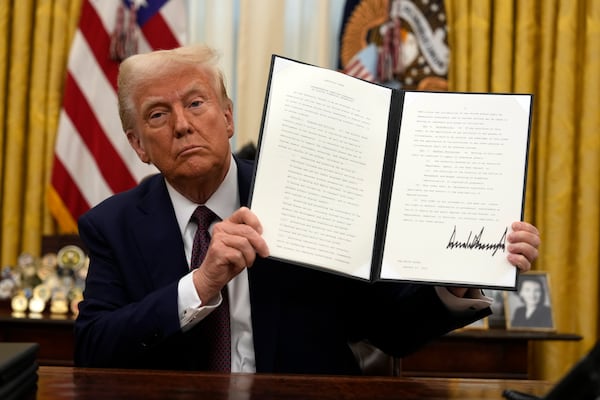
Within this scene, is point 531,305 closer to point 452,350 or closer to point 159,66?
point 452,350

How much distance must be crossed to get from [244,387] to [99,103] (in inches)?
125

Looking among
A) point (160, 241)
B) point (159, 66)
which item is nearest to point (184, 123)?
point (159, 66)

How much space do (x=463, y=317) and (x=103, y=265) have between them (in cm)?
91

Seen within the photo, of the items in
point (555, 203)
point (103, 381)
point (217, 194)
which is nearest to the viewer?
point (103, 381)

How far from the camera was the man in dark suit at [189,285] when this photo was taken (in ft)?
6.52

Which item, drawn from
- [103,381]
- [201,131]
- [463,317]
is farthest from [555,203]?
[103,381]

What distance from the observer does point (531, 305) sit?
146 inches

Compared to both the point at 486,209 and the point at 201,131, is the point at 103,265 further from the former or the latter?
the point at 486,209

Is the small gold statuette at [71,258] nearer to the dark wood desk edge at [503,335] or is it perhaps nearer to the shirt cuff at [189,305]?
the dark wood desk edge at [503,335]

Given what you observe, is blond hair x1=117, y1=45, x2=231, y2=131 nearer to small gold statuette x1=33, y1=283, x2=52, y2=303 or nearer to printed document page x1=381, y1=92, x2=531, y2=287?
printed document page x1=381, y1=92, x2=531, y2=287

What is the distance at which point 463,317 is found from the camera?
1993 millimetres

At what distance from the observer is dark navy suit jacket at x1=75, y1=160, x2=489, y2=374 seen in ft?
6.53

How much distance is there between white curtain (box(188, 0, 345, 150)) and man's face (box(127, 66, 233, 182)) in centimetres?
211
